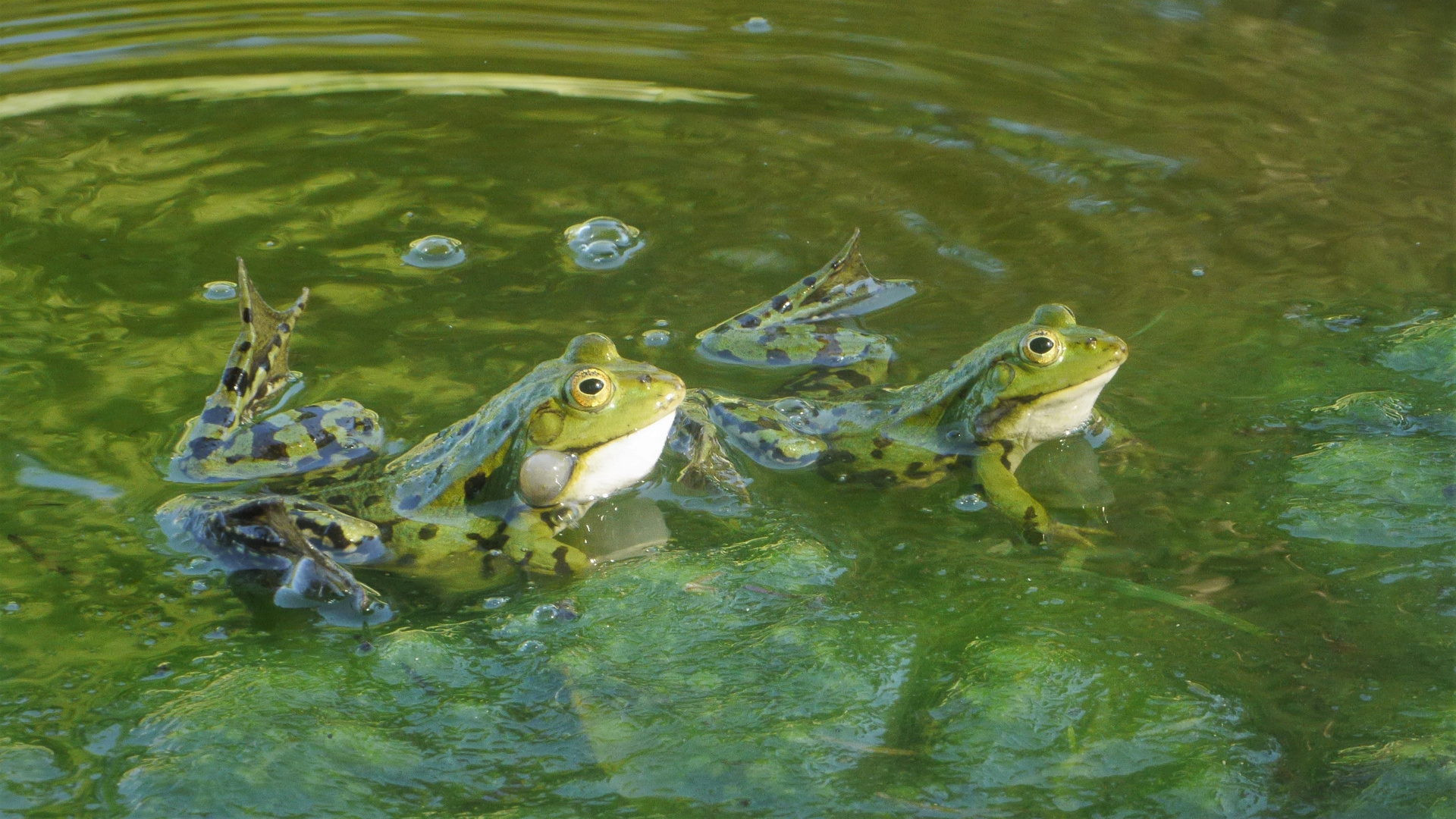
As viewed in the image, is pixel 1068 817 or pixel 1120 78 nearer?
pixel 1068 817

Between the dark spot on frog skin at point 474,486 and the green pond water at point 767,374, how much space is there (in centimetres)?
32

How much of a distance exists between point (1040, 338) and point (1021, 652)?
0.98m

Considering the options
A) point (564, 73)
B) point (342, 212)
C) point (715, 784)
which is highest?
point (564, 73)

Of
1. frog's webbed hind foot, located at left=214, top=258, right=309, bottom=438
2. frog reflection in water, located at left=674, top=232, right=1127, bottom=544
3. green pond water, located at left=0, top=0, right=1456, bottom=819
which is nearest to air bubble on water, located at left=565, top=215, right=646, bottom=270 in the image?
green pond water, located at left=0, top=0, right=1456, bottom=819

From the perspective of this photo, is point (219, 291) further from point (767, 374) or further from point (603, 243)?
point (767, 374)

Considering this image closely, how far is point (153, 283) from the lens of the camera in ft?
13.9

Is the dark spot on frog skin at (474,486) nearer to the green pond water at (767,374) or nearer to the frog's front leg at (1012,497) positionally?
the green pond water at (767,374)

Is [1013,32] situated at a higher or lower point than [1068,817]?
higher

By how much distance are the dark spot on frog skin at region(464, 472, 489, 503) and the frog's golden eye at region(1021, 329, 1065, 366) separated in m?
1.52

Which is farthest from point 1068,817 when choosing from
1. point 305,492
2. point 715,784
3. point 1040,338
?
point 305,492

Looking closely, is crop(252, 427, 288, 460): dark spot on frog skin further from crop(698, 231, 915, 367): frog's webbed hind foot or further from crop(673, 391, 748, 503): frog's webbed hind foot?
crop(698, 231, 915, 367): frog's webbed hind foot

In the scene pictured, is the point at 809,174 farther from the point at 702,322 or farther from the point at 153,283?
the point at 153,283

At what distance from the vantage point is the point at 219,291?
13.8 ft

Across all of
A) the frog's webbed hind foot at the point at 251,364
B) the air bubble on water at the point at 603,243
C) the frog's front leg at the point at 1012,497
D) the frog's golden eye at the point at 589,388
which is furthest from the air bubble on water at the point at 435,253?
the frog's front leg at the point at 1012,497
